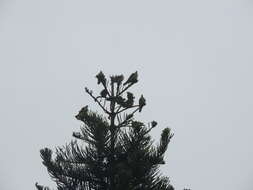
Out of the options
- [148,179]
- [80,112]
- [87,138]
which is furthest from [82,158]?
[148,179]

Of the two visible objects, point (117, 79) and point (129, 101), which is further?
point (117, 79)

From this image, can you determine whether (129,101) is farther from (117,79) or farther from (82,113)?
(82,113)

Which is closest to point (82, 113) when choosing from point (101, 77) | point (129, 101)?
point (101, 77)

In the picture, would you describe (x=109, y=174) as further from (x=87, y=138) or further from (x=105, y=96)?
(x=105, y=96)

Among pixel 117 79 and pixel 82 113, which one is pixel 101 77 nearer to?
pixel 117 79

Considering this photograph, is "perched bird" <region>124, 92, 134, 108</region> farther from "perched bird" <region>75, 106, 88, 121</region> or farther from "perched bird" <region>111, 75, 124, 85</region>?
"perched bird" <region>75, 106, 88, 121</region>

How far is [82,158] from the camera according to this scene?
276 inches

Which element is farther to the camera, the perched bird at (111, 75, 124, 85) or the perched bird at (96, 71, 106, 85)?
the perched bird at (111, 75, 124, 85)

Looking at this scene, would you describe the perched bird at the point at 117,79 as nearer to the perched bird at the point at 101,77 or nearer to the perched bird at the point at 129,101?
the perched bird at the point at 101,77

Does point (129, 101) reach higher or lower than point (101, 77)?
lower

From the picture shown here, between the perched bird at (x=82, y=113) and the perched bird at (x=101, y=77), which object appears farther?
the perched bird at (x=101, y=77)

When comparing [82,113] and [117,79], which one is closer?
[82,113]

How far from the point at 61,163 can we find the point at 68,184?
0.44 meters

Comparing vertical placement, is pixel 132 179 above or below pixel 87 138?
below
